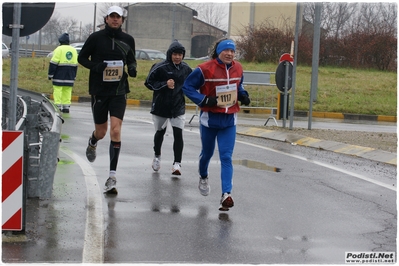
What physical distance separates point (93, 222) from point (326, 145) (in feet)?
25.2

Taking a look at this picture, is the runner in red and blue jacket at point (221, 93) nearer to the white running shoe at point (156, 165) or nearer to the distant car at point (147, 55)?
the white running shoe at point (156, 165)

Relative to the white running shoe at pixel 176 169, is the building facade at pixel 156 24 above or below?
above

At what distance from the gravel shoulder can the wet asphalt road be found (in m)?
2.57

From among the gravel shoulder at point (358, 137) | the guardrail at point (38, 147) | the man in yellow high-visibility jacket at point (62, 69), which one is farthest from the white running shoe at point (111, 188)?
the man in yellow high-visibility jacket at point (62, 69)

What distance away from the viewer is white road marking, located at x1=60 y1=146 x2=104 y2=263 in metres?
5.98

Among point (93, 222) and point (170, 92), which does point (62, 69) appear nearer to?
point (170, 92)

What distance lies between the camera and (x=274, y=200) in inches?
337

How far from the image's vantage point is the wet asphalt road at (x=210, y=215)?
6184mm

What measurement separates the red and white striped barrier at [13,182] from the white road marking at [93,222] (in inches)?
23.0

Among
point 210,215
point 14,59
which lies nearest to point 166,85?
point 210,215

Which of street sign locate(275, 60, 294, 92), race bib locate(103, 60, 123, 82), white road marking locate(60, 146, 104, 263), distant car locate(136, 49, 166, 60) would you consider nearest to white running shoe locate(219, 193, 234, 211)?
white road marking locate(60, 146, 104, 263)

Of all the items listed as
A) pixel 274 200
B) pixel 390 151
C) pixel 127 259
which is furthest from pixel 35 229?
pixel 390 151

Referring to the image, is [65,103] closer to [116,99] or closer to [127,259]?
[116,99]

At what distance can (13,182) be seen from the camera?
631 cm
